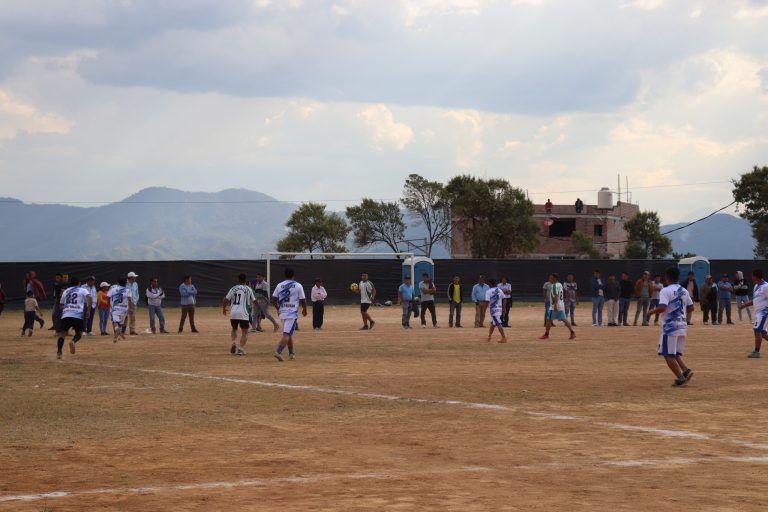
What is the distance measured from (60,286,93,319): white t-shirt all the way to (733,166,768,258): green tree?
76.6 m

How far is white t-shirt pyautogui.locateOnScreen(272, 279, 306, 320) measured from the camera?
887 inches

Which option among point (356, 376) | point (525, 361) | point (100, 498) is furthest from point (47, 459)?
point (525, 361)

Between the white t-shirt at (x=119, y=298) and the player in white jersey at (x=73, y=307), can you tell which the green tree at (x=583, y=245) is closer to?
the white t-shirt at (x=119, y=298)

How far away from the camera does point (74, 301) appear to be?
883 inches

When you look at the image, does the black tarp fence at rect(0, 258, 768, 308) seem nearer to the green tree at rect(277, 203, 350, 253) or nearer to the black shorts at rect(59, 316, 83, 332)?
the black shorts at rect(59, 316, 83, 332)

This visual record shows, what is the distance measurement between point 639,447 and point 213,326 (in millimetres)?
29352

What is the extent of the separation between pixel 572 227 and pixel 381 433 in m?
113

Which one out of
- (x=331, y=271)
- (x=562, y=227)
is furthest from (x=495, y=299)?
(x=562, y=227)

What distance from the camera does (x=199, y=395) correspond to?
1642 cm

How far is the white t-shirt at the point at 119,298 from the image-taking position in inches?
1187

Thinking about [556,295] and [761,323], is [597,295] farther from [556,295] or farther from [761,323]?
[761,323]

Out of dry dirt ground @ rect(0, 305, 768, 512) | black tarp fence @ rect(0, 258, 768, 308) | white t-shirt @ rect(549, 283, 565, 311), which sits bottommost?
dry dirt ground @ rect(0, 305, 768, 512)

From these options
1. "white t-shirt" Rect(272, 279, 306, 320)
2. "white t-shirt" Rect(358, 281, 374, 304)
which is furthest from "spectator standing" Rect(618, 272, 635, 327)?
"white t-shirt" Rect(272, 279, 306, 320)

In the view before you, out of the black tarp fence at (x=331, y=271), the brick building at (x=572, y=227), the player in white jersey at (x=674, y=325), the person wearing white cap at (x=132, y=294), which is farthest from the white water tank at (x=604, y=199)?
the player in white jersey at (x=674, y=325)
